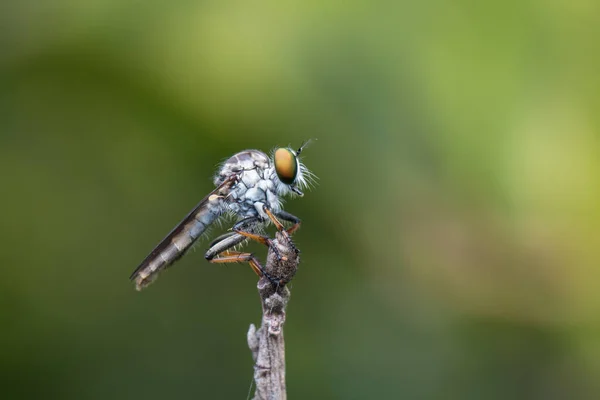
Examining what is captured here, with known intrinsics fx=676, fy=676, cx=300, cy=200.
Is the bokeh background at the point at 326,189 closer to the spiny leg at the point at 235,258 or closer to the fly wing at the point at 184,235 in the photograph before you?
the fly wing at the point at 184,235

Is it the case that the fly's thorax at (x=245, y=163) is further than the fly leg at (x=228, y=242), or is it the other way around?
the fly's thorax at (x=245, y=163)

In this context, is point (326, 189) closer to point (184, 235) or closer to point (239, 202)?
point (239, 202)

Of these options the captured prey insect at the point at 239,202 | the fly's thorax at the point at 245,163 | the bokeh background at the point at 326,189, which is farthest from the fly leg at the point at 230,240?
the bokeh background at the point at 326,189

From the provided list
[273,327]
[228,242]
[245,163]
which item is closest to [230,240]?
[228,242]

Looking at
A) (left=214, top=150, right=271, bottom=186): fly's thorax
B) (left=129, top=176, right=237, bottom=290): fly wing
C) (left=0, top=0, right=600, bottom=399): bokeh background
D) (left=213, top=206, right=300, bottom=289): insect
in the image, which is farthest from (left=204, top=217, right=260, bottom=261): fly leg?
(left=213, top=206, right=300, bottom=289): insect

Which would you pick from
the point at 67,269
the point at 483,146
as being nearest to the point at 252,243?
the point at 67,269
